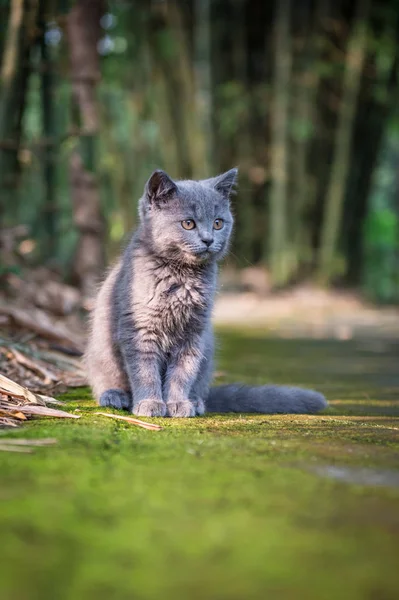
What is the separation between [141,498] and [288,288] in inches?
314

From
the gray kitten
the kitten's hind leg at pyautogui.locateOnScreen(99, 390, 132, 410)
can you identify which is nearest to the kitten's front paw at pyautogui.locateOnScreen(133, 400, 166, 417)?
the gray kitten

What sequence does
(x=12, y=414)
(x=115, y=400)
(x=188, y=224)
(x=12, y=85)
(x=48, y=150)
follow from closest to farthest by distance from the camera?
(x=12, y=414) → (x=115, y=400) → (x=188, y=224) → (x=12, y=85) → (x=48, y=150)

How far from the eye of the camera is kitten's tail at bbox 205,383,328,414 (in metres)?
2.72

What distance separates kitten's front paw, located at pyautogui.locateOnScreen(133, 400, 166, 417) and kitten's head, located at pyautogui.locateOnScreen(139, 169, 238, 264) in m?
0.54

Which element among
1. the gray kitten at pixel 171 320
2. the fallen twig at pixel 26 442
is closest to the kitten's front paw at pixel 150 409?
the gray kitten at pixel 171 320

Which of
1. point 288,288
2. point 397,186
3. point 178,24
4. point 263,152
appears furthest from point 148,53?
point 397,186

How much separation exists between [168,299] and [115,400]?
378 mm

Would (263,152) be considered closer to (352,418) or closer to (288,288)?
(288,288)

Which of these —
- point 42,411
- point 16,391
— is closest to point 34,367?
point 16,391

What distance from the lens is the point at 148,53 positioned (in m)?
9.27

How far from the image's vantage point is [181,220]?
9.32ft

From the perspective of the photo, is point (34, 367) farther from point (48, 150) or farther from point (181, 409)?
point (48, 150)

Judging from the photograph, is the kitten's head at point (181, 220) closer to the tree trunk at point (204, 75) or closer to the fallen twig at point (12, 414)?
the fallen twig at point (12, 414)

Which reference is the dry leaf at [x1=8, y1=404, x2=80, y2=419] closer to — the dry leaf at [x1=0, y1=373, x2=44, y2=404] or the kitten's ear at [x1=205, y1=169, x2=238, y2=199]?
the dry leaf at [x1=0, y1=373, x2=44, y2=404]
